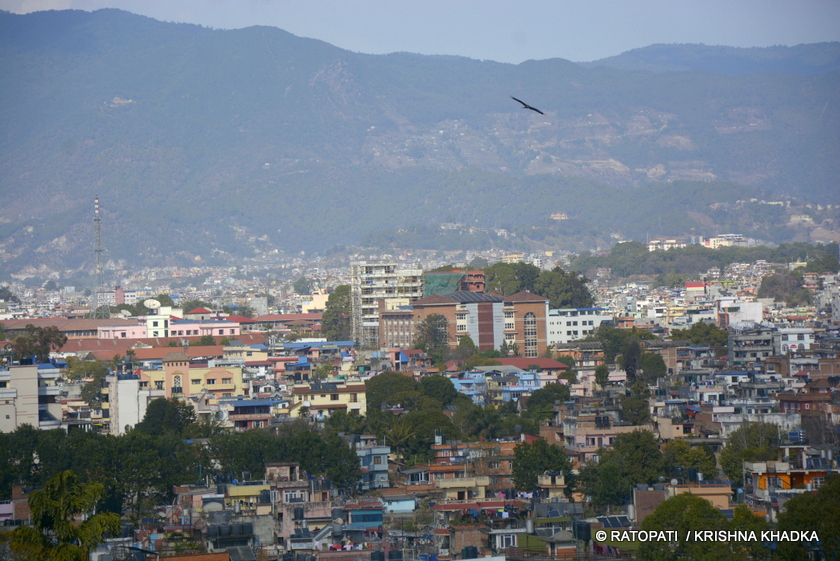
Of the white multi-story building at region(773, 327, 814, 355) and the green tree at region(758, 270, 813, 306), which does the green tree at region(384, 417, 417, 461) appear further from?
the green tree at region(758, 270, 813, 306)

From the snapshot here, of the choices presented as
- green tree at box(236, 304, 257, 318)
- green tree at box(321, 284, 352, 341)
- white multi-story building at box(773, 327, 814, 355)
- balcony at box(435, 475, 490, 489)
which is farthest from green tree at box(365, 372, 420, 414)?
green tree at box(236, 304, 257, 318)

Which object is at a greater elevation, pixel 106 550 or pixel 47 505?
pixel 47 505

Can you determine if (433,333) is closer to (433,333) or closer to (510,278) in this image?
(433,333)

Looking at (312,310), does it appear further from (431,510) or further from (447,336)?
(431,510)

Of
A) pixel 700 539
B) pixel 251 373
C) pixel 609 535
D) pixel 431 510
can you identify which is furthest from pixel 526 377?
pixel 700 539

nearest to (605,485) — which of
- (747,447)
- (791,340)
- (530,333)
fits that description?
(747,447)

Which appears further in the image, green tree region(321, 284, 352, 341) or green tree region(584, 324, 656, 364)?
green tree region(321, 284, 352, 341)
